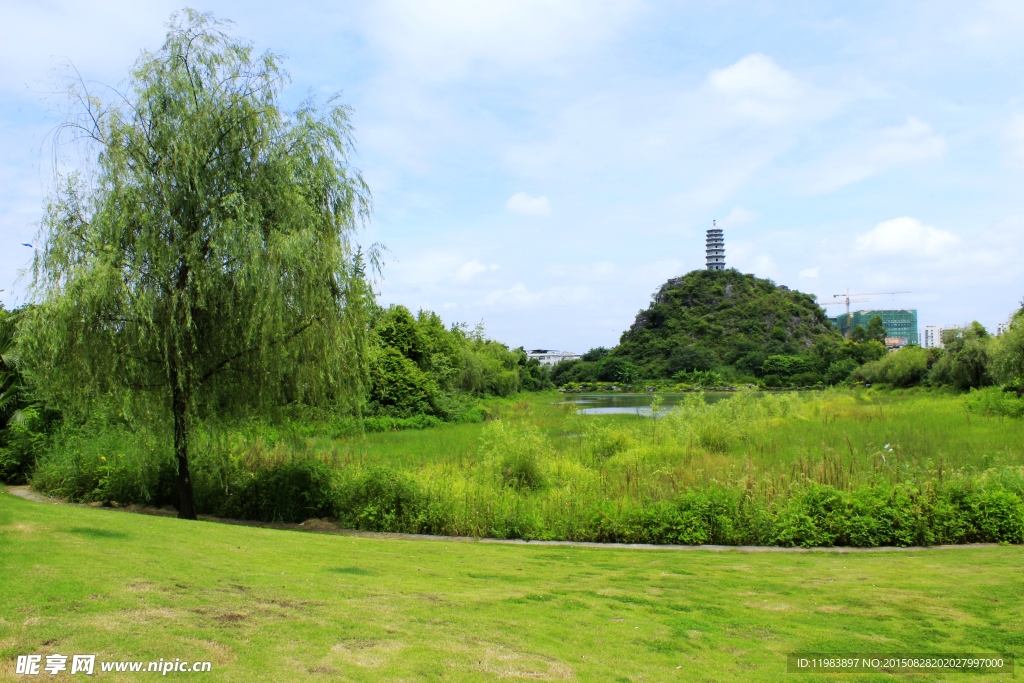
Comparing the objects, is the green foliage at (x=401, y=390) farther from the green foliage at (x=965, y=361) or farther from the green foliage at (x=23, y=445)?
the green foliage at (x=965, y=361)

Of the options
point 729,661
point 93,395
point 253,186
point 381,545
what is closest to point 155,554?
point 381,545

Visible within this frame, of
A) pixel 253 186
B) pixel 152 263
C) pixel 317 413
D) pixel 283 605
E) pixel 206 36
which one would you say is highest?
pixel 206 36

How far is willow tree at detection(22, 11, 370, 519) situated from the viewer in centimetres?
998

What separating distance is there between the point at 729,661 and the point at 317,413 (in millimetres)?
8944

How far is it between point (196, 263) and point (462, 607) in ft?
24.8

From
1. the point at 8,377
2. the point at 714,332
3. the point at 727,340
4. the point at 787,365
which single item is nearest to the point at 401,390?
the point at 8,377

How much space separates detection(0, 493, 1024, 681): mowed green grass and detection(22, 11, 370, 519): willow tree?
305cm

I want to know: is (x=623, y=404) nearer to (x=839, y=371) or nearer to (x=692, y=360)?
(x=839, y=371)

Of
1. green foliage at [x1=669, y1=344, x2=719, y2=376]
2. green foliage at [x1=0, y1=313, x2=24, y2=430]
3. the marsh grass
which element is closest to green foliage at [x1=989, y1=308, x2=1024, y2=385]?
the marsh grass

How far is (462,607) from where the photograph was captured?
5.21 metres

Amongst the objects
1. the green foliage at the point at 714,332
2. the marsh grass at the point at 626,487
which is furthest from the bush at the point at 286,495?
the green foliage at the point at 714,332

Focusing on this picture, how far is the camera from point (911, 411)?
27.1 metres

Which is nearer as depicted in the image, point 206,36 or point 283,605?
point 283,605

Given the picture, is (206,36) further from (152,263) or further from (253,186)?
(152,263)
